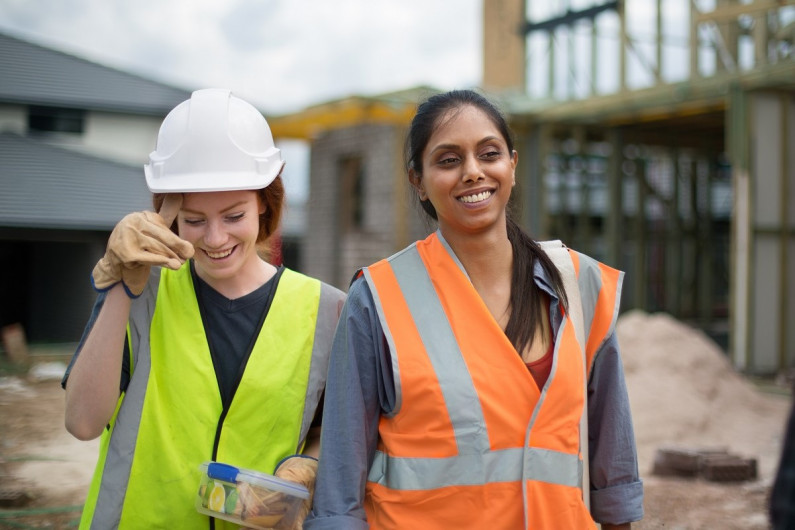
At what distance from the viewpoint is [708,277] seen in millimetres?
14945

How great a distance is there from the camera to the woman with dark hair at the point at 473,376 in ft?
5.78

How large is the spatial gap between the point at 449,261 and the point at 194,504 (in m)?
0.87

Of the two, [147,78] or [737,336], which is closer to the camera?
[737,336]

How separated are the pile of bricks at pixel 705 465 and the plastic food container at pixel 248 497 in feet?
15.1

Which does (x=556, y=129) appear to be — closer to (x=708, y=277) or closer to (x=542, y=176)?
(x=542, y=176)

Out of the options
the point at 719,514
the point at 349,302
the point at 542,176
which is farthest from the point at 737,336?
the point at 349,302

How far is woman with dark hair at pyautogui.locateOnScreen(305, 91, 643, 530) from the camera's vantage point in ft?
5.78

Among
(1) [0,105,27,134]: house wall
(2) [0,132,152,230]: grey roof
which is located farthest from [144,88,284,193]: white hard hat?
(1) [0,105,27,134]: house wall

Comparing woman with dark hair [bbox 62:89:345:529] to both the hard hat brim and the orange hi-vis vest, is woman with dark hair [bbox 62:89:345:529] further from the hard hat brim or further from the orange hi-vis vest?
the orange hi-vis vest

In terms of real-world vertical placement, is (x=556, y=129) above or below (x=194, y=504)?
above

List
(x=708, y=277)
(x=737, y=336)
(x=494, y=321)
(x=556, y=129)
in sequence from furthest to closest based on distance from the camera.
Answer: (x=708, y=277), (x=556, y=129), (x=737, y=336), (x=494, y=321)

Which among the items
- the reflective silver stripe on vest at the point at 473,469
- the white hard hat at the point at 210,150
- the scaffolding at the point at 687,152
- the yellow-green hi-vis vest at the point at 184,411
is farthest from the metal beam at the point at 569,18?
the reflective silver stripe on vest at the point at 473,469

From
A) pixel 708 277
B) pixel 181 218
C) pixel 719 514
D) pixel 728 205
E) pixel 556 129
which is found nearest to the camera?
pixel 181 218

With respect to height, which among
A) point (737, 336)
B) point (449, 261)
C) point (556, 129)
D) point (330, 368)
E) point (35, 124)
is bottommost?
point (737, 336)
